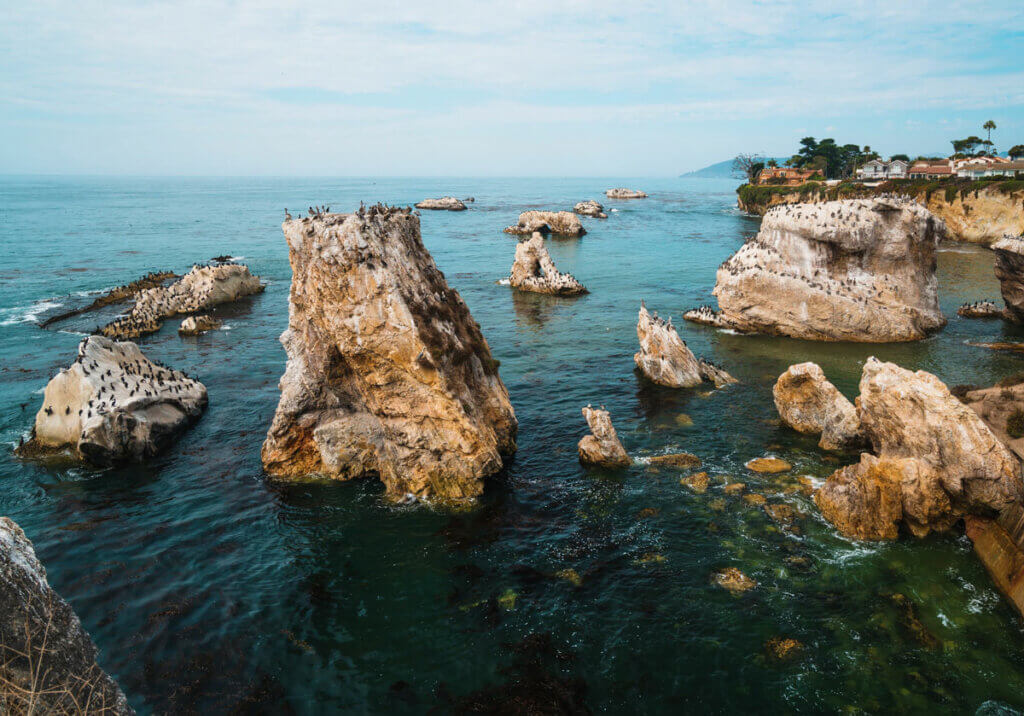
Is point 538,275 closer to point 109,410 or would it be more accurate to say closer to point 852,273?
point 852,273

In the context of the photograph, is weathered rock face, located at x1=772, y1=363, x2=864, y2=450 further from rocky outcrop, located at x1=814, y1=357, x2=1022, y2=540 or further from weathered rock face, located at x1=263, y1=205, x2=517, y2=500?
weathered rock face, located at x1=263, y1=205, x2=517, y2=500

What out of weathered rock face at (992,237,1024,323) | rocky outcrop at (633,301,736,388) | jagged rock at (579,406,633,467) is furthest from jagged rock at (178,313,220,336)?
weathered rock face at (992,237,1024,323)

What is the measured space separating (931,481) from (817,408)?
765cm

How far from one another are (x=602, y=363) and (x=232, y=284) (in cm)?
4063

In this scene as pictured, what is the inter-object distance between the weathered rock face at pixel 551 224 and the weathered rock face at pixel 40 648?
350 feet

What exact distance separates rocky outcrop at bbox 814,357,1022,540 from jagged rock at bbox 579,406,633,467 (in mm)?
7672

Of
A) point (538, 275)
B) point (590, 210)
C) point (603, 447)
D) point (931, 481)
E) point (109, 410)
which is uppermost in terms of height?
point (590, 210)

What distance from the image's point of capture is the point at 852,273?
4300cm

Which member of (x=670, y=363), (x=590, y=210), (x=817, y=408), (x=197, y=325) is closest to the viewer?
(x=817, y=408)

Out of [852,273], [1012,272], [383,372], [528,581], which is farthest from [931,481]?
[1012,272]

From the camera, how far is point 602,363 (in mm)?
40062

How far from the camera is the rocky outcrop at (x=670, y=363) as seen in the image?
3456 centimetres

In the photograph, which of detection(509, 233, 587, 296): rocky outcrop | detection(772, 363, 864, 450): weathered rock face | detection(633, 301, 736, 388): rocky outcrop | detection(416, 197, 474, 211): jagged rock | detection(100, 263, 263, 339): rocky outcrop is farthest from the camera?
detection(416, 197, 474, 211): jagged rock

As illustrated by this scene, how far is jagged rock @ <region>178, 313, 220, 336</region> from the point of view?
4834 cm
